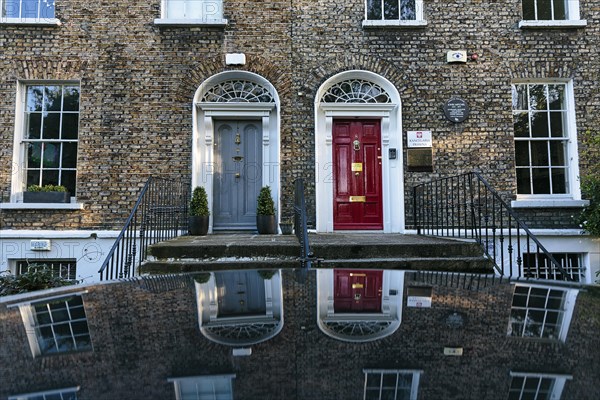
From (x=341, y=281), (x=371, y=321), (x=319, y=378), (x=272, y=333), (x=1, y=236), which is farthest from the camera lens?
(x=1, y=236)

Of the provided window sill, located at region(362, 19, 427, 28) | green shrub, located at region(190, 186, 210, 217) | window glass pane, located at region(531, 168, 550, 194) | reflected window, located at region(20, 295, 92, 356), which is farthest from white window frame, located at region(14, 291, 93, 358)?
window glass pane, located at region(531, 168, 550, 194)

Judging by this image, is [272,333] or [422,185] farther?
[422,185]

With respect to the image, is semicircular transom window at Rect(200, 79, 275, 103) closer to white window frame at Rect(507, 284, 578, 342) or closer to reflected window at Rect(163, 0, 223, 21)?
reflected window at Rect(163, 0, 223, 21)

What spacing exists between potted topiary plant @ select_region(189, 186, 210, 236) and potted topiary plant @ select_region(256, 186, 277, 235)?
3.15 feet

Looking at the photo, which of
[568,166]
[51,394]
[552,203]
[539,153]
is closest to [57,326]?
[51,394]

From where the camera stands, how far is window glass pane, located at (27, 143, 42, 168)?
8102 millimetres

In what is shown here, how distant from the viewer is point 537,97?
835 cm

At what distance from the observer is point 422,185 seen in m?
7.89

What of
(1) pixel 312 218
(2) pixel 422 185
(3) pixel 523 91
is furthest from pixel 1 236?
(3) pixel 523 91

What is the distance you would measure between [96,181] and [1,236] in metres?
1.89

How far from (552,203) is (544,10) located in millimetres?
3940

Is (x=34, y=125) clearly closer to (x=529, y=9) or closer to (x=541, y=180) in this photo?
(x=541, y=180)

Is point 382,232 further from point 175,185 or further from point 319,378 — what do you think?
point 319,378

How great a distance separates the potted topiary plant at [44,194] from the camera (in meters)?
7.74
